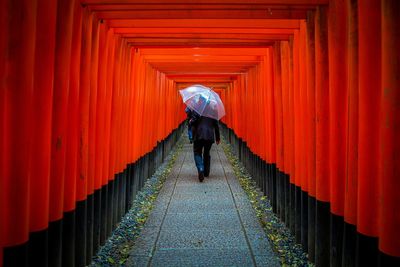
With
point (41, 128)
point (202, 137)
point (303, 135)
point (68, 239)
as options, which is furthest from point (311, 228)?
point (202, 137)

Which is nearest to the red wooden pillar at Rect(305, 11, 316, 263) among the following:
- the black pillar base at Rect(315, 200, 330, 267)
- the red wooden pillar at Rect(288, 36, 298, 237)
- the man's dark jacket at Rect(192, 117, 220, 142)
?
the black pillar base at Rect(315, 200, 330, 267)

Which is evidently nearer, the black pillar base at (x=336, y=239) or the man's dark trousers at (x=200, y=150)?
the black pillar base at (x=336, y=239)

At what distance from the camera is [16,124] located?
8.00 ft

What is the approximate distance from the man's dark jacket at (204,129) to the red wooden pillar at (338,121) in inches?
219

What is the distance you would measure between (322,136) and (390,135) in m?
1.56

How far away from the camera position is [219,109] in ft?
31.1

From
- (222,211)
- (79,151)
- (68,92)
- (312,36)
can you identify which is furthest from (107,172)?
(312,36)

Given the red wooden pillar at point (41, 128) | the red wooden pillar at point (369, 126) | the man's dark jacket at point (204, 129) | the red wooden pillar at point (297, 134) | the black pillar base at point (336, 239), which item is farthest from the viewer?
the man's dark jacket at point (204, 129)

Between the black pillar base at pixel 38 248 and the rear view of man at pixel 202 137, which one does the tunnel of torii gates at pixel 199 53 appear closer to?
the black pillar base at pixel 38 248

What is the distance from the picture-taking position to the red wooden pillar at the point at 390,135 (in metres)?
2.36

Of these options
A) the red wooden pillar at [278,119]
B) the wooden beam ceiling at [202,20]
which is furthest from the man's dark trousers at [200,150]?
the wooden beam ceiling at [202,20]

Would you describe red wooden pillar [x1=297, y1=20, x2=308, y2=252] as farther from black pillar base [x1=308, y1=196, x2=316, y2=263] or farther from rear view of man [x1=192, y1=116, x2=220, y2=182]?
rear view of man [x1=192, y1=116, x2=220, y2=182]

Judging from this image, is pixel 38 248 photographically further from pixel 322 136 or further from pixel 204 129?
pixel 204 129

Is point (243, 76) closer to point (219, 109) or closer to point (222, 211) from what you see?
point (219, 109)
